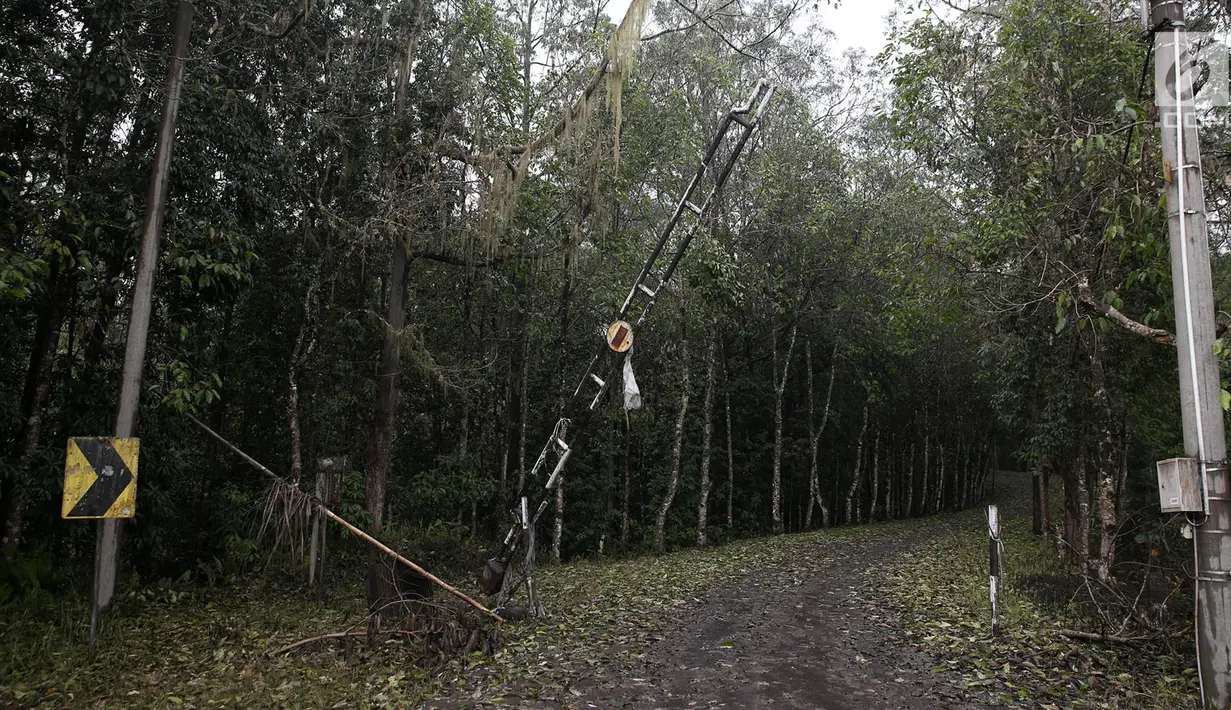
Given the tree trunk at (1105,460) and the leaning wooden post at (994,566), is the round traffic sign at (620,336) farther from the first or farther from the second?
the tree trunk at (1105,460)

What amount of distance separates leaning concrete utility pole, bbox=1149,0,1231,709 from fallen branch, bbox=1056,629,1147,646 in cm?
184

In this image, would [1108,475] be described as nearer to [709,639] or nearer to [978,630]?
[978,630]

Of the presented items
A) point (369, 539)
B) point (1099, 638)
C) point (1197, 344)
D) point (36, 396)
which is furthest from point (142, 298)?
point (1099, 638)

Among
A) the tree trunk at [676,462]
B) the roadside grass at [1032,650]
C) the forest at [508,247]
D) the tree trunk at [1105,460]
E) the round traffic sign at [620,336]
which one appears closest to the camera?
the roadside grass at [1032,650]

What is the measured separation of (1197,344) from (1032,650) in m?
3.14

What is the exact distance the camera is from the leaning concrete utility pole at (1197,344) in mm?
4648

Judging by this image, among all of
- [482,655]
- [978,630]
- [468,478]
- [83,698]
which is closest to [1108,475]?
[978,630]

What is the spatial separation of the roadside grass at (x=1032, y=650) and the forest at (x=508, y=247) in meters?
0.77

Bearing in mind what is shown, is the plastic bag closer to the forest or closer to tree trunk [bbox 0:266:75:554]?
the forest

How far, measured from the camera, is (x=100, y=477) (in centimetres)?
651

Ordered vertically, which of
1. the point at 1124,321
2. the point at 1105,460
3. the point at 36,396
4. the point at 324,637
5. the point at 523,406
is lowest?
the point at 324,637

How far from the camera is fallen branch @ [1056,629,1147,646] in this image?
20.9 ft

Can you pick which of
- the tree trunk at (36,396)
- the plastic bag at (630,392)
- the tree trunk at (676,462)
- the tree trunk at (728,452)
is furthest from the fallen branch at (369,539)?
the tree trunk at (728,452)

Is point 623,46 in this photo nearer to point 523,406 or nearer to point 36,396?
point 36,396
